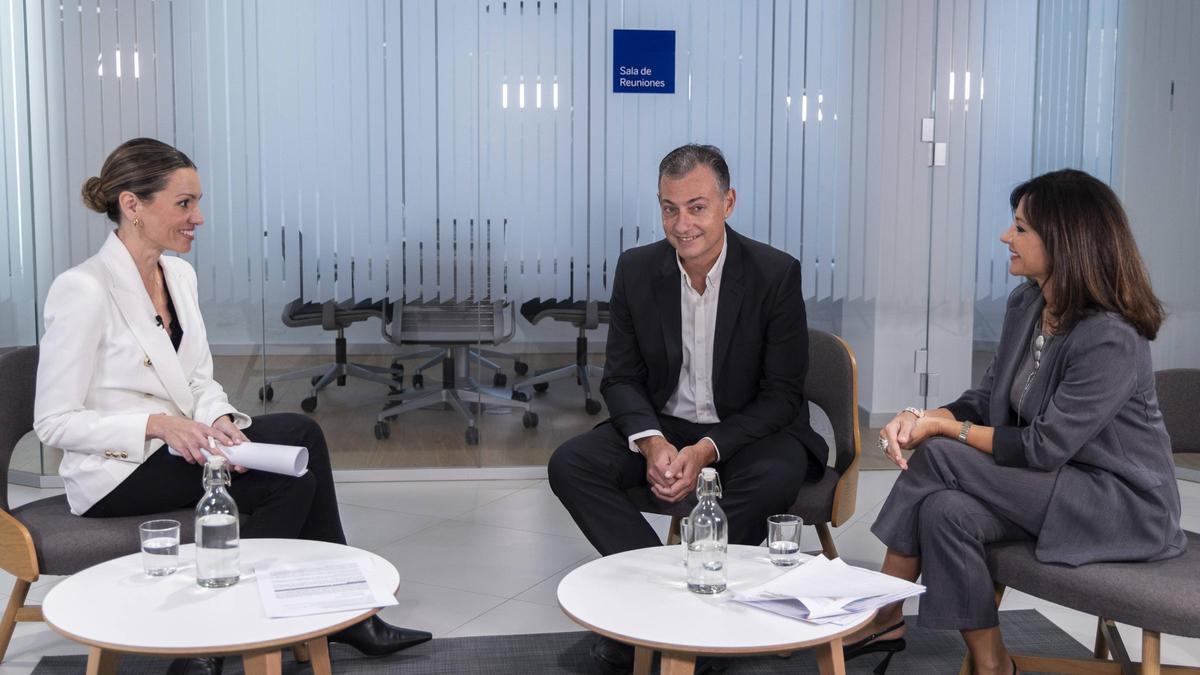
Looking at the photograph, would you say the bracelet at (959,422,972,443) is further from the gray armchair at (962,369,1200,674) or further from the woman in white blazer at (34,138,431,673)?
the woman in white blazer at (34,138,431,673)

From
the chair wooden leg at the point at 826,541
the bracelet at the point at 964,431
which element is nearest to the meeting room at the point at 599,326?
the bracelet at the point at 964,431

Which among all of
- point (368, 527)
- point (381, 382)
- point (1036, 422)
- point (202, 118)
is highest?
point (202, 118)

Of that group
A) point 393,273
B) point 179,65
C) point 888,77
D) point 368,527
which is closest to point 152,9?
point 179,65

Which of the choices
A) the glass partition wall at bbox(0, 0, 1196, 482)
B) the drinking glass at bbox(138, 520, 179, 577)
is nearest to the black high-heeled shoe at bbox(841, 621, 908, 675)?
the drinking glass at bbox(138, 520, 179, 577)

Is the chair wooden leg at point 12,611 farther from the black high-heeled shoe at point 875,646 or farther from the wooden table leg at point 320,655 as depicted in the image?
the black high-heeled shoe at point 875,646

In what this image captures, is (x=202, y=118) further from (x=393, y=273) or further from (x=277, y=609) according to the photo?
(x=277, y=609)

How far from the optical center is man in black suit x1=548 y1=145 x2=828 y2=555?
317 cm

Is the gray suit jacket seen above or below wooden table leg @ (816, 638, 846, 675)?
above

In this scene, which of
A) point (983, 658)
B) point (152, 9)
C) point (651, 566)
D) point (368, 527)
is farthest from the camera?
point (152, 9)

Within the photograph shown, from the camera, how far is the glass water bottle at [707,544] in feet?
7.64

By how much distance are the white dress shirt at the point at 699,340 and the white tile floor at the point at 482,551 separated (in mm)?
702

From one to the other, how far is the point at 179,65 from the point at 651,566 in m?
3.26

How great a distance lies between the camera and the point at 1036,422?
2703 millimetres

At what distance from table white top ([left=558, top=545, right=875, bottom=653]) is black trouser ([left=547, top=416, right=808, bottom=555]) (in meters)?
0.55
